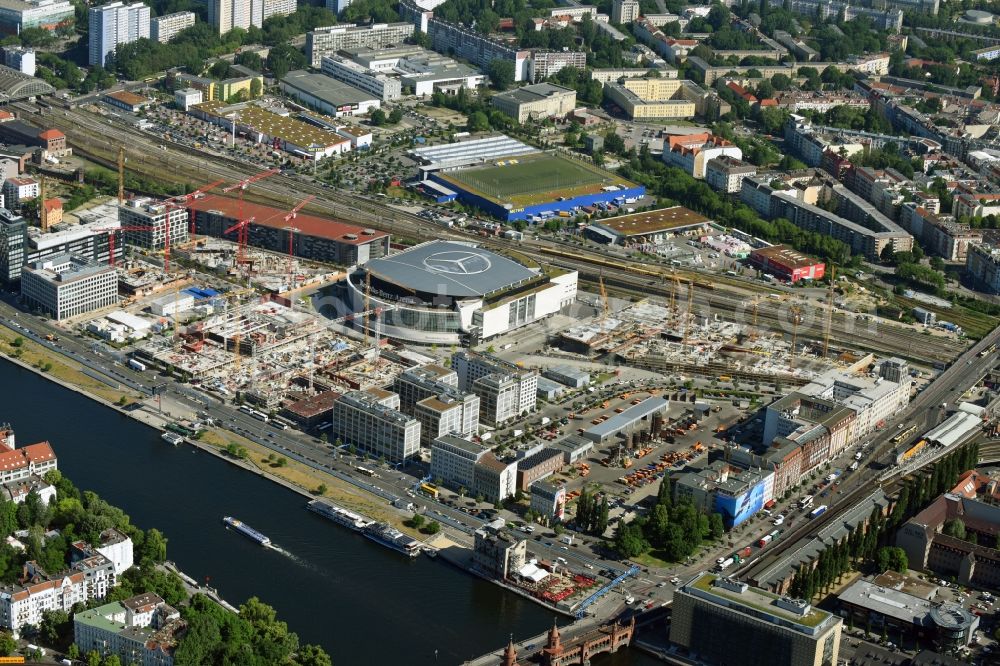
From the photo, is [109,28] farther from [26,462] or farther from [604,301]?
[26,462]

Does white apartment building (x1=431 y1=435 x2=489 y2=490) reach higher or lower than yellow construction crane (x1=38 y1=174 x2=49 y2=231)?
lower

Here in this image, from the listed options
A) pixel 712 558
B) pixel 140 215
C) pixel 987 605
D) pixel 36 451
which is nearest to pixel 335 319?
pixel 140 215

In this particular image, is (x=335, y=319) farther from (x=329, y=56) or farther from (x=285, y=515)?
(x=329, y=56)

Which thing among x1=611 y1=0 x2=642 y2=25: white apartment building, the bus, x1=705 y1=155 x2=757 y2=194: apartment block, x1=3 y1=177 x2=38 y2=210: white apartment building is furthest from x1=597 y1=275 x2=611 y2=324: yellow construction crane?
x1=611 y1=0 x2=642 y2=25: white apartment building

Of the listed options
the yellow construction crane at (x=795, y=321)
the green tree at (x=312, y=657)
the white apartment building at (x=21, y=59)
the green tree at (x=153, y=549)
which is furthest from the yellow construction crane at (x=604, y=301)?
the white apartment building at (x=21, y=59)

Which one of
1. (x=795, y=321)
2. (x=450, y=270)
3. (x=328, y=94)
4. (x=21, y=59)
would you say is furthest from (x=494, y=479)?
(x=21, y=59)

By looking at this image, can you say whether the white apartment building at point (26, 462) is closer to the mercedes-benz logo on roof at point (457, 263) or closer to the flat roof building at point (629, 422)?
the flat roof building at point (629, 422)

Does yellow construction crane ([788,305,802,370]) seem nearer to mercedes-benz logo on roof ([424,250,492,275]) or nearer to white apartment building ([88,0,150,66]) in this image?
mercedes-benz logo on roof ([424,250,492,275])
